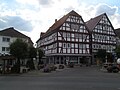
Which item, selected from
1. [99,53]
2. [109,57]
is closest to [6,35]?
[99,53]

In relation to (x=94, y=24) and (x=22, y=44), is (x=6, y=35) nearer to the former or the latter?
(x=22, y=44)

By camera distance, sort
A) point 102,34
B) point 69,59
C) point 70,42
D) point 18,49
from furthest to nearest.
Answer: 1. point 102,34
2. point 70,42
3. point 69,59
4. point 18,49

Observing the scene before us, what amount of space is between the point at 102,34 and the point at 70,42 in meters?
14.3

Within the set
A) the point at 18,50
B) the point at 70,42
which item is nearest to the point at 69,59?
the point at 70,42

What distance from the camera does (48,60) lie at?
69.4 meters

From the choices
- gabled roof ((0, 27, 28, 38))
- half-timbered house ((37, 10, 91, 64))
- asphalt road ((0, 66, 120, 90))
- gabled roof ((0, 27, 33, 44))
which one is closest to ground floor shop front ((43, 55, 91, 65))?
half-timbered house ((37, 10, 91, 64))

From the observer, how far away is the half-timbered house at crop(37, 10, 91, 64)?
201 feet

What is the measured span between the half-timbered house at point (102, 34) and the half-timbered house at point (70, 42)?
3.05 m

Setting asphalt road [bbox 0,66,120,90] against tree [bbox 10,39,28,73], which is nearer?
asphalt road [bbox 0,66,120,90]

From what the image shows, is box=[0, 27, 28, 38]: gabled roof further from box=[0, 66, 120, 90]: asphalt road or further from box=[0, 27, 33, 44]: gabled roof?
box=[0, 66, 120, 90]: asphalt road

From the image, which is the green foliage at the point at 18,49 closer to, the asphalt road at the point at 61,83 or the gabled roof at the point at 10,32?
the asphalt road at the point at 61,83

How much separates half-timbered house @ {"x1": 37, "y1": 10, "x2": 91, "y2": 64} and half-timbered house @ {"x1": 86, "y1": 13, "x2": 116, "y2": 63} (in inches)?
120

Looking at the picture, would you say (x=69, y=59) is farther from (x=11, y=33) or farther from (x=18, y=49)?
(x=18, y=49)

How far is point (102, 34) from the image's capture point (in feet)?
231
